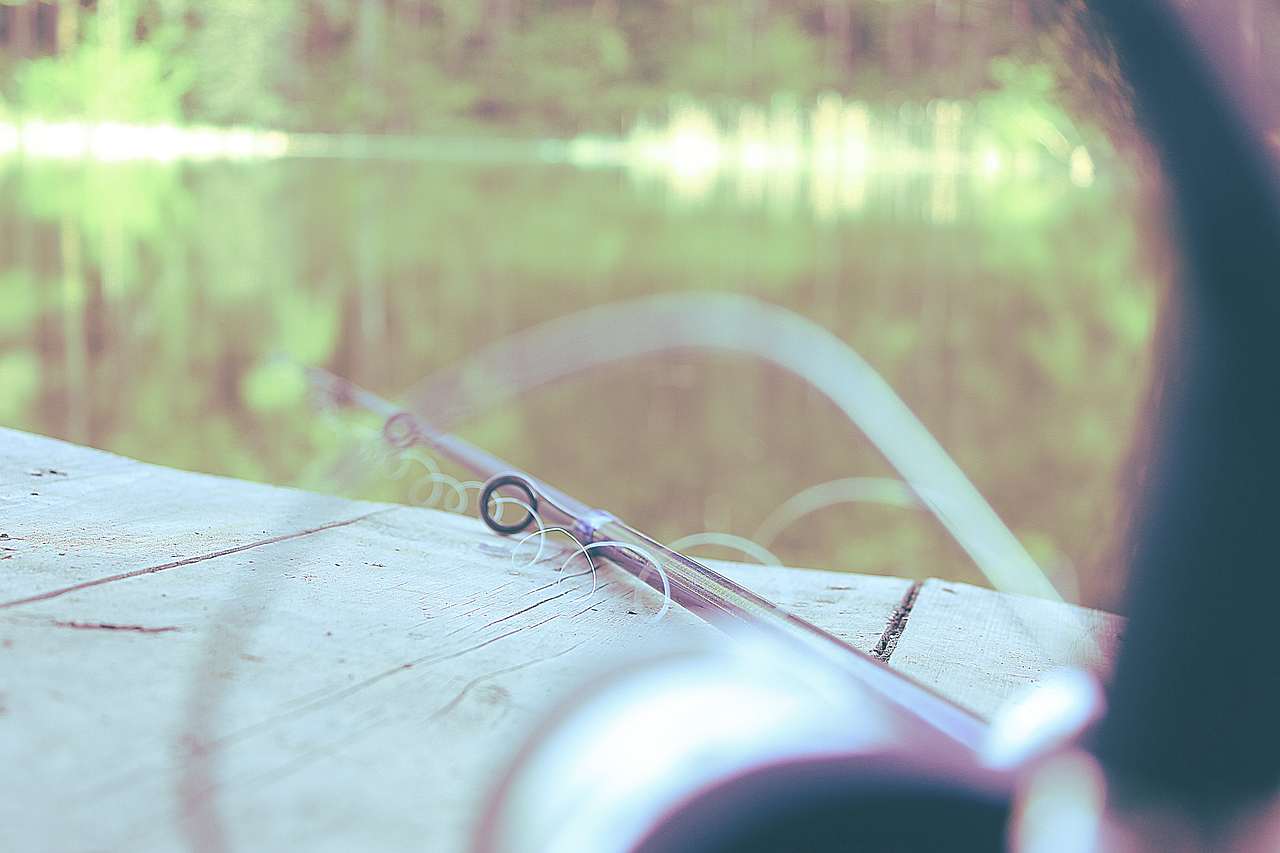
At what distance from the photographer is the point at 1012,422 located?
14.7ft

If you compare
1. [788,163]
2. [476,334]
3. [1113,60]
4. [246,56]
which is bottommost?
[476,334]

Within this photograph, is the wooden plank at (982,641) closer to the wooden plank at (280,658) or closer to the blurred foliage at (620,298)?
the wooden plank at (280,658)

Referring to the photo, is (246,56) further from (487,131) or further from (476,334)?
(476,334)

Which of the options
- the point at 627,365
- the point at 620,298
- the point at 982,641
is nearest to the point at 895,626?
the point at 982,641

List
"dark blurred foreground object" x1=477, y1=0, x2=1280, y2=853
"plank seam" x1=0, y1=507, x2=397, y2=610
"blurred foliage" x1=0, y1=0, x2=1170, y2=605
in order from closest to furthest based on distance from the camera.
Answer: "dark blurred foreground object" x1=477, y1=0, x2=1280, y2=853 < "plank seam" x1=0, y1=507, x2=397, y2=610 < "blurred foliage" x1=0, y1=0, x2=1170, y2=605

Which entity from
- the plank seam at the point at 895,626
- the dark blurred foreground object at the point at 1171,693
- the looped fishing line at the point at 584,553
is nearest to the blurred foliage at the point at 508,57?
the looped fishing line at the point at 584,553

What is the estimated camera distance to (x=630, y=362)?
34.2 inches

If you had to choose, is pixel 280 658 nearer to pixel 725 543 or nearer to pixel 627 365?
pixel 627 365

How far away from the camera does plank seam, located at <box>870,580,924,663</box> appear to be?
98cm

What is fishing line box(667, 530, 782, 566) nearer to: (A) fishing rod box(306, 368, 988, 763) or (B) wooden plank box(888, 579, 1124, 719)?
(A) fishing rod box(306, 368, 988, 763)

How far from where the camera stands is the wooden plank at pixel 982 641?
90cm

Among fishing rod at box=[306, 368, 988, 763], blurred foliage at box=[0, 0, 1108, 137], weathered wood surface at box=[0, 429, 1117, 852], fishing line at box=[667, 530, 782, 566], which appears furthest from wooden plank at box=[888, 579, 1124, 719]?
blurred foliage at box=[0, 0, 1108, 137]

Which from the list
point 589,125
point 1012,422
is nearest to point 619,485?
point 1012,422

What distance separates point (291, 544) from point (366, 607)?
0.68 feet
